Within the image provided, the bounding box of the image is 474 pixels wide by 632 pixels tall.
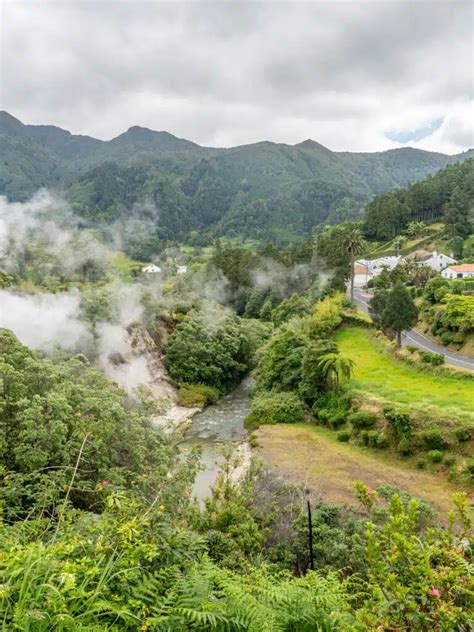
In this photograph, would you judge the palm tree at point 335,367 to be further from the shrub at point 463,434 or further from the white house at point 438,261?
the white house at point 438,261

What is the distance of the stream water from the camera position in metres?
→ 20.8

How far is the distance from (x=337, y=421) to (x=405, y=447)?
15.3 feet

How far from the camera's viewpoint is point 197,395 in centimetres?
3172

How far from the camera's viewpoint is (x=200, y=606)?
12.5 feet

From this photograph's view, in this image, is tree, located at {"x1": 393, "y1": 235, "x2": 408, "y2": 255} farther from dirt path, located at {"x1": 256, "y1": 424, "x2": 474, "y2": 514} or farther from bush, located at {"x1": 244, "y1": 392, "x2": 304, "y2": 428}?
dirt path, located at {"x1": 256, "y1": 424, "x2": 474, "y2": 514}

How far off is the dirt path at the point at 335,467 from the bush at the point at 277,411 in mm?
1423

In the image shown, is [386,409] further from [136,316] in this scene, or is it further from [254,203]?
[254,203]

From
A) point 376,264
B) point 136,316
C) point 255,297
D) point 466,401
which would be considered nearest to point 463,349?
point 466,401

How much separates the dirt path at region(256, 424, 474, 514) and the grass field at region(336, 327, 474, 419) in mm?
3263

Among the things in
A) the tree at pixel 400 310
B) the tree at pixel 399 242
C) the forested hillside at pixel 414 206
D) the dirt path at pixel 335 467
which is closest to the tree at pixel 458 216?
the forested hillside at pixel 414 206

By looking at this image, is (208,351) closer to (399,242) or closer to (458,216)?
(399,242)

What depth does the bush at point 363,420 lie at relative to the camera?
22906 millimetres

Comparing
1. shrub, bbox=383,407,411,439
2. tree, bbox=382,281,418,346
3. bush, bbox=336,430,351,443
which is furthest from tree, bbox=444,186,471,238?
shrub, bbox=383,407,411,439

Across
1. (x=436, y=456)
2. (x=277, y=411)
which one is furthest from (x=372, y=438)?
(x=277, y=411)
